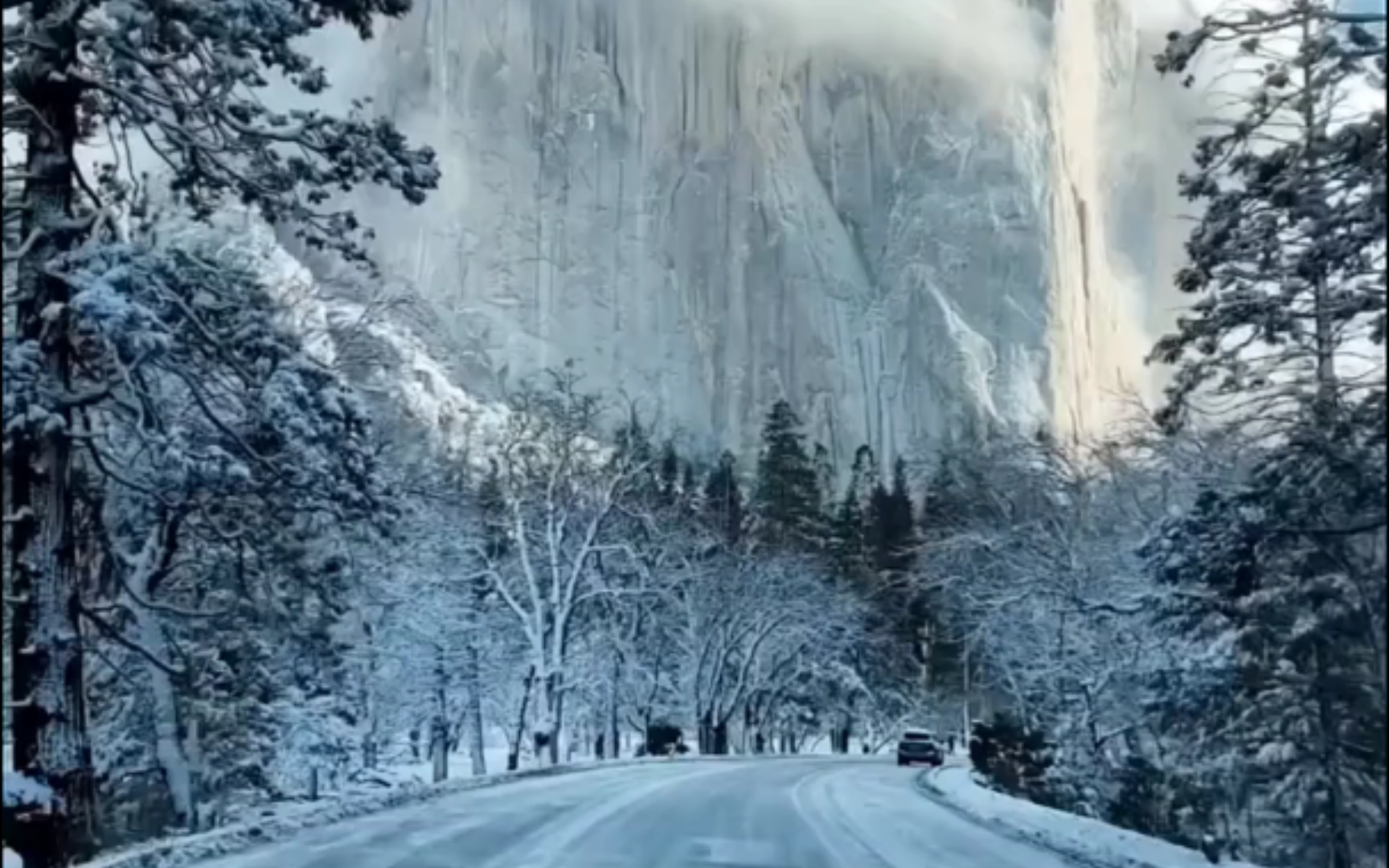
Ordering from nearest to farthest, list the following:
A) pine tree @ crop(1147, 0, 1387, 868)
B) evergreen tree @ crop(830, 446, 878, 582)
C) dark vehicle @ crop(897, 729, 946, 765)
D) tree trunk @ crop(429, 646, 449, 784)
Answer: pine tree @ crop(1147, 0, 1387, 868), evergreen tree @ crop(830, 446, 878, 582), tree trunk @ crop(429, 646, 449, 784), dark vehicle @ crop(897, 729, 946, 765)

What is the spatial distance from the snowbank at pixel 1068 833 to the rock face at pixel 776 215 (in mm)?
3468

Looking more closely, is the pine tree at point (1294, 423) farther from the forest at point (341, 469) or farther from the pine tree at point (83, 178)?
the pine tree at point (83, 178)

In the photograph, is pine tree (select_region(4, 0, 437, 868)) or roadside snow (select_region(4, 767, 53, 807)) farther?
pine tree (select_region(4, 0, 437, 868))

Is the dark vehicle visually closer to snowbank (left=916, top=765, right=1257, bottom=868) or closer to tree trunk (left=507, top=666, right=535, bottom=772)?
tree trunk (left=507, top=666, right=535, bottom=772)

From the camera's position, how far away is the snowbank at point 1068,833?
39.1ft

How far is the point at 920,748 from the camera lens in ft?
103

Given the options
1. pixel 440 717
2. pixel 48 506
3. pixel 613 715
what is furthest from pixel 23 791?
pixel 613 715

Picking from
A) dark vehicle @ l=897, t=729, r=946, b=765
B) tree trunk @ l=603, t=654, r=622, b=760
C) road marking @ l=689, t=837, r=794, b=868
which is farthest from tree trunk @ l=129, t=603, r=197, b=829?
dark vehicle @ l=897, t=729, r=946, b=765

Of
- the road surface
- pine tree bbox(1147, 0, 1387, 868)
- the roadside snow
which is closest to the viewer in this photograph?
pine tree bbox(1147, 0, 1387, 868)

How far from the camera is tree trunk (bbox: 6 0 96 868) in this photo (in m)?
9.23

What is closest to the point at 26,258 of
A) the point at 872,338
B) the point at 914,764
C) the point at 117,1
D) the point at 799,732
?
the point at 117,1

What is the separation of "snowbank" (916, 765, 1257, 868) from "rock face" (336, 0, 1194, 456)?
347 cm

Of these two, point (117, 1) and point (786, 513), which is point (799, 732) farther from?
point (117, 1)

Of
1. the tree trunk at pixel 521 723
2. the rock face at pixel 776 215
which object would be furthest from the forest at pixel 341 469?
the tree trunk at pixel 521 723
